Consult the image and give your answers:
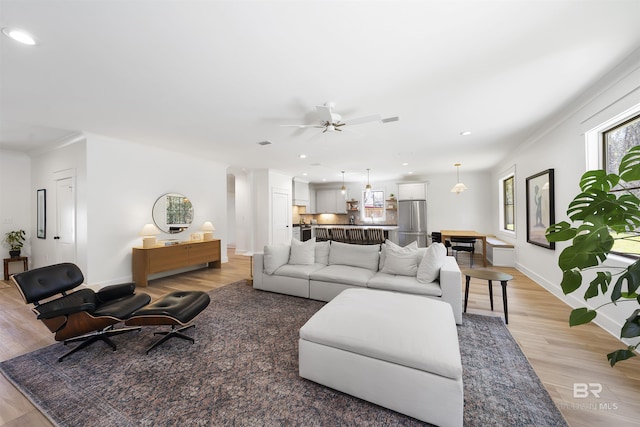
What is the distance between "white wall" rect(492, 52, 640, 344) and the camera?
233 cm

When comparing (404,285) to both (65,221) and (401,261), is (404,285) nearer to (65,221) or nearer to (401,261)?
(401,261)

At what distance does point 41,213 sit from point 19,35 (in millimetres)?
4759

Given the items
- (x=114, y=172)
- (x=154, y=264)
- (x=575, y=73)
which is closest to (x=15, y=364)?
(x=154, y=264)

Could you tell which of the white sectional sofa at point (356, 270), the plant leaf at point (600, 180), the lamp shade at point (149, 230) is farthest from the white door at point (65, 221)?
the plant leaf at point (600, 180)

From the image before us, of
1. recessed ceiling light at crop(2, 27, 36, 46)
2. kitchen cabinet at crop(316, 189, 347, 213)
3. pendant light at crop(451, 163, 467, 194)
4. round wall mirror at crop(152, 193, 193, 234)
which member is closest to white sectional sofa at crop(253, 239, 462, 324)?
round wall mirror at crop(152, 193, 193, 234)

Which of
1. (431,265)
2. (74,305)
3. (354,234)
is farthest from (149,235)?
(431,265)

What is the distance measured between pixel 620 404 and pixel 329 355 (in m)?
2.01

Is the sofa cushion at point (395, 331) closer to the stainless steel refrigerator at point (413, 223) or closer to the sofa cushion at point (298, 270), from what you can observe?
the sofa cushion at point (298, 270)

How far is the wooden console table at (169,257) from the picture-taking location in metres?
4.24

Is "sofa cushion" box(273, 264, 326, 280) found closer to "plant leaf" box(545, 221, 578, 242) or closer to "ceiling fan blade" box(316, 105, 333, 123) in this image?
"ceiling fan blade" box(316, 105, 333, 123)

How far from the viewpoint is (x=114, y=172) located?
4207 millimetres

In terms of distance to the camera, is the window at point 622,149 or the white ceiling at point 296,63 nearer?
the white ceiling at point 296,63

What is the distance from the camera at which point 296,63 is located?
2152 millimetres

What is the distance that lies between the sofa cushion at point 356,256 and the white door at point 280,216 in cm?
371
